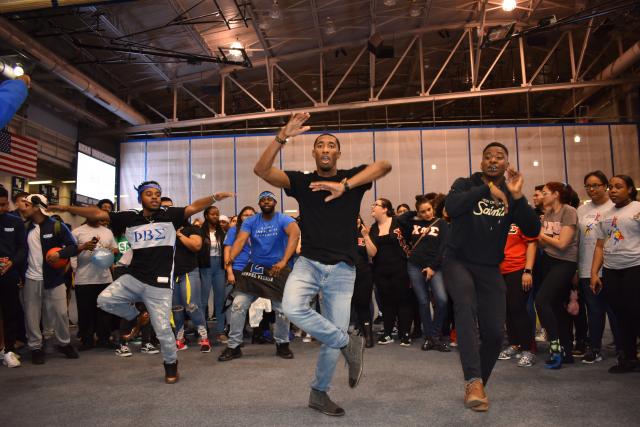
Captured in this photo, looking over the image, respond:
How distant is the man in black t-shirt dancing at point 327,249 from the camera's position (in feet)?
10.7

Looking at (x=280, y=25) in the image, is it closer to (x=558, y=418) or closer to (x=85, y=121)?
(x=85, y=121)

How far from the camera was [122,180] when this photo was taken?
53.8 ft

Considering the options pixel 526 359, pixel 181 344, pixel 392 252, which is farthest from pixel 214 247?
pixel 526 359

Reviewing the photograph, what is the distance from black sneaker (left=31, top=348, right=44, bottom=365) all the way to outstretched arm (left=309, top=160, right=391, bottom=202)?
367 centimetres

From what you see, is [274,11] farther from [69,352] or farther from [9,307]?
[69,352]

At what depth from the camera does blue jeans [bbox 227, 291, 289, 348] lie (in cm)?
538

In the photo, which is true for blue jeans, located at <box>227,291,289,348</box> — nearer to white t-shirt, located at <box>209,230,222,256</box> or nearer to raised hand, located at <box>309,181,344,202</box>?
white t-shirt, located at <box>209,230,222,256</box>

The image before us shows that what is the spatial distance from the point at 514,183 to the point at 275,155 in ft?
5.04

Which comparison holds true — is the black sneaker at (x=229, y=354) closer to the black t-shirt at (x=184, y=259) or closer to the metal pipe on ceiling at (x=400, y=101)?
the black t-shirt at (x=184, y=259)

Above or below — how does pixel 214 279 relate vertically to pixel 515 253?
below

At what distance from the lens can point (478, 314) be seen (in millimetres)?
3525

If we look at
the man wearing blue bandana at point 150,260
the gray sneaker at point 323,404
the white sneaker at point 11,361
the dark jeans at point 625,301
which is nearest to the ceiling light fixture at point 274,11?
the man wearing blue bandana at point 150,260

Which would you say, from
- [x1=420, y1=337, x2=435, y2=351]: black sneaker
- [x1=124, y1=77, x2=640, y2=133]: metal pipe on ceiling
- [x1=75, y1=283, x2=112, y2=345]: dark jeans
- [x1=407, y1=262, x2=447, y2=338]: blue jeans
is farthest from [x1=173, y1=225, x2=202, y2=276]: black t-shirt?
[x1=124, y1=77, x2=640, y2=133]: metal pipe on ceiling

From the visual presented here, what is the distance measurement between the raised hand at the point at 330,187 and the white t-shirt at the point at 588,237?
2.84 m
